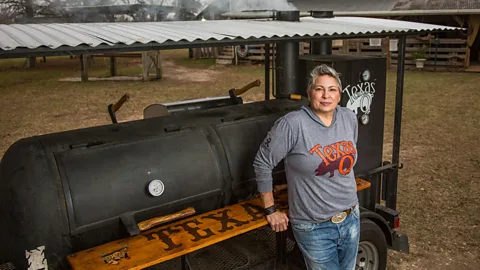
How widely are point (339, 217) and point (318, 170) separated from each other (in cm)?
39

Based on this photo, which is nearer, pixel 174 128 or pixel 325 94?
pixel 325 94

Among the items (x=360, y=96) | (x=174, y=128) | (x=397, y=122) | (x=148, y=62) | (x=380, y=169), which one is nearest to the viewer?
(x=174, y=128)

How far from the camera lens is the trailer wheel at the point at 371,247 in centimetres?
387

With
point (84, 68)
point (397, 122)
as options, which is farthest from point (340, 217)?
point (84, 68)

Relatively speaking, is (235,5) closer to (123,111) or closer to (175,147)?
(175,147)

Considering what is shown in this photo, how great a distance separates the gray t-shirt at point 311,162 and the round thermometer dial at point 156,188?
2.27 feet

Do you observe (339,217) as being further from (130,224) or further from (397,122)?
(397,122)

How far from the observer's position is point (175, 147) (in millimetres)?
3365

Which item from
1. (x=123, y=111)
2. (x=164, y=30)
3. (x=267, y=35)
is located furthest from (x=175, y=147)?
(x=123, y=111)

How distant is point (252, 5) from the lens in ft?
18.0

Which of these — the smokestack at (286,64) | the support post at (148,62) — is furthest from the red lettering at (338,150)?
the support post at (148,62)

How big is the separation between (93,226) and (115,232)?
7.2 inches

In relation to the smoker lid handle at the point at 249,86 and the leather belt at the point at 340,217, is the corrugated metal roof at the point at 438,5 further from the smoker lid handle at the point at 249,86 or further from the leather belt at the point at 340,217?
the leather belt at the point at 340,217

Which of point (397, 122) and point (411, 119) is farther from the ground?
point (397, 122)
